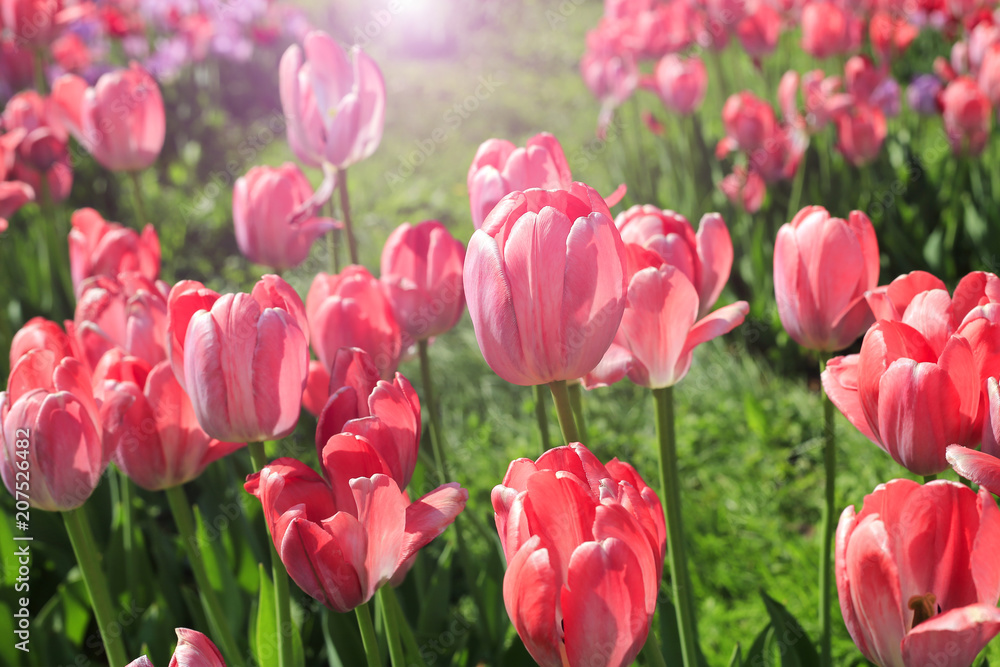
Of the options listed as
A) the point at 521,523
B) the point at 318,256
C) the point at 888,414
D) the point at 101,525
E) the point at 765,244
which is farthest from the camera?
the point at 318,256

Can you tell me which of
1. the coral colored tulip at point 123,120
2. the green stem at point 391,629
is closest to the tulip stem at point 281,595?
the green stem at point 391,629

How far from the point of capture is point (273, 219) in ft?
5.87

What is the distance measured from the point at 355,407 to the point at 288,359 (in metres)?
0.12

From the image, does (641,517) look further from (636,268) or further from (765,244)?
(765,244)

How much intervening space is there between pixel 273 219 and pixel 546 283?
1.12 meters

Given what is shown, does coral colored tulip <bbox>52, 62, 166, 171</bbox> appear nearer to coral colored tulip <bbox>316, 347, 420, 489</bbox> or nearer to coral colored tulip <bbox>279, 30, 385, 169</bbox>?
coral colored tulip <bbox>279, 30, 385, 169</bbox>

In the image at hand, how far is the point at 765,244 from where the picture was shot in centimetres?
342

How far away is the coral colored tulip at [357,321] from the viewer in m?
1.26

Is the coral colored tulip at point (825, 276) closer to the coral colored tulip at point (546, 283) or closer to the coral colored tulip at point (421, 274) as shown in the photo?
the coral colored tulip at point (546, 283)

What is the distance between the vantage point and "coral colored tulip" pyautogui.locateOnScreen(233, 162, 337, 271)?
1.79m

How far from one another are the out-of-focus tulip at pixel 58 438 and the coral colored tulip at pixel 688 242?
0.73 m

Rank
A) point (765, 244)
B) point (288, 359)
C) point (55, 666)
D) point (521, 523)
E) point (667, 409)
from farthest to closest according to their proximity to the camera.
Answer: point (765, 244), point (55, 666), point (667, 409), point (288, 359), point (521, 523)

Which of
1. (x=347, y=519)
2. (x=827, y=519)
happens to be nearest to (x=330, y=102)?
(x=347, y=519)

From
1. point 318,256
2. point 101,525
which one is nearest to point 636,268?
point 101,525
